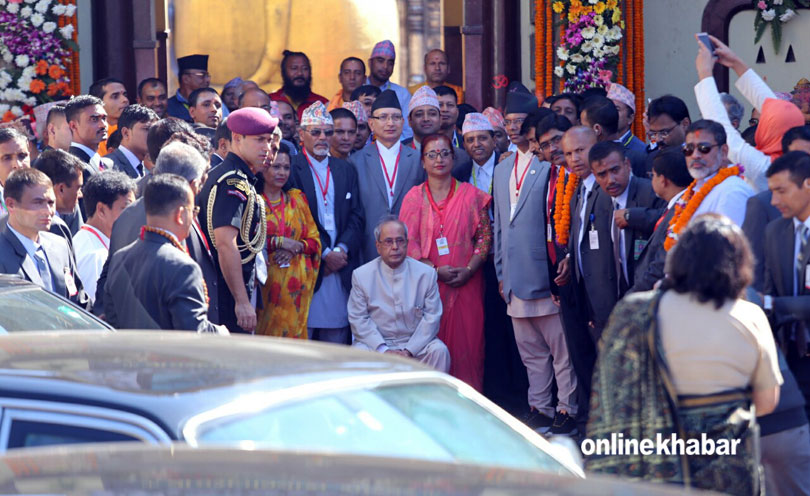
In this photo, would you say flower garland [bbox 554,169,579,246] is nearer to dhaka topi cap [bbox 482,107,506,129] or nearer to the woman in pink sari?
the woman in pink sari

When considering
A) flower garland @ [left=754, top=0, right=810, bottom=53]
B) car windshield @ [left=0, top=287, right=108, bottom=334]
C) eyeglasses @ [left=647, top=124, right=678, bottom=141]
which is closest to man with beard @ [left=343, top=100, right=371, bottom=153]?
eyeglasses @ [left=647, top=124, right=678, bottom=141]

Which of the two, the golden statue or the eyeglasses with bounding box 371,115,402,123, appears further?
the golden statue

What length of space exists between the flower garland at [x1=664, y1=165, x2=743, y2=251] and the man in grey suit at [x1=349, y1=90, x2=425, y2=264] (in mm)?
2797

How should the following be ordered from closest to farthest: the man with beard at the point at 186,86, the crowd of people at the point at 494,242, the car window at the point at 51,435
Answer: the car window at the point at 51,435, the crowd of people at the point at 494,242, the man with beard at the point at 186,86

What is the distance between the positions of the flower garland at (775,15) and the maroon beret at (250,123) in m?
5.96

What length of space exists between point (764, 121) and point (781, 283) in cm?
151

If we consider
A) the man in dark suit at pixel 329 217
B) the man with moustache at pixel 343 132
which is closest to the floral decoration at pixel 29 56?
the man with moustache at pixel 343 132

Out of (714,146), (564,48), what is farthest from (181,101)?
A: (714,146)

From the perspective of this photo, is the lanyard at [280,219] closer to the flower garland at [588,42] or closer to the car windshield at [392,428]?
the flower garland at [588,42]

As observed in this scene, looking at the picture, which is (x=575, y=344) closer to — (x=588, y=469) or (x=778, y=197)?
(x=778, y=197)

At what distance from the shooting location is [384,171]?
8.54 meters

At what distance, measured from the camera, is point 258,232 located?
6891 mm

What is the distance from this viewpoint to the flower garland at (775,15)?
11.0 metres

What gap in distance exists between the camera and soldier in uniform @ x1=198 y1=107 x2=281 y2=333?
6727 millimetres
